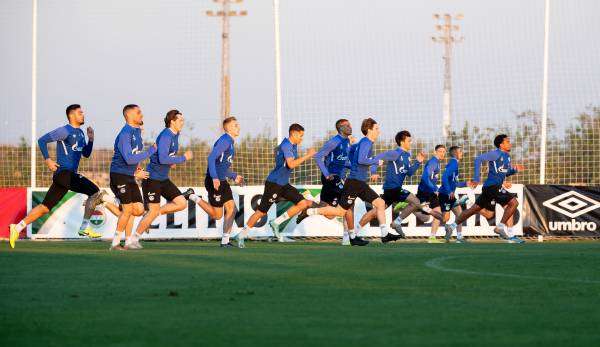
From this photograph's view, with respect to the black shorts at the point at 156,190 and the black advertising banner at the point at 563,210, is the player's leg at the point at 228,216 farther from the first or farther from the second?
the black advertising banner at the point at 563,210

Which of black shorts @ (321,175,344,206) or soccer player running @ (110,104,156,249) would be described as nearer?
soccer player running @ (110,104,156,249)

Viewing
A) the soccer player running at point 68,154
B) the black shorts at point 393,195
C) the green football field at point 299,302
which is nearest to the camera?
the green football field at point 299,302

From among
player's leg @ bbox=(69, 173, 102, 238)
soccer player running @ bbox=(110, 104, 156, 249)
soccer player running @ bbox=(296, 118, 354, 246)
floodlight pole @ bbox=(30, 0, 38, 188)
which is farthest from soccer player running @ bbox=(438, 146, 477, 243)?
floodlight pole @ bbox=(30, 0, 38, 188)

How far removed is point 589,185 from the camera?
26094 millimetres

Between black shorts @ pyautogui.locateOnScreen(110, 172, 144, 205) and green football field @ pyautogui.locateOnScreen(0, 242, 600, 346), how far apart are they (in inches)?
127

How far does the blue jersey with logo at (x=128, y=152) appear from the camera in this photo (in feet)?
53.8

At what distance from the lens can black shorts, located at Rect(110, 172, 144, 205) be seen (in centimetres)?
1662

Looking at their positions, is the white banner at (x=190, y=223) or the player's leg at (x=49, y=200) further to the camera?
the white banner at (x=190, y=223)

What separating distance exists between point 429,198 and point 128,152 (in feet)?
26.9

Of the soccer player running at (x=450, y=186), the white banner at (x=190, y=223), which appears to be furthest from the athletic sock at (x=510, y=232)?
the white banner at (x=190, y=223)

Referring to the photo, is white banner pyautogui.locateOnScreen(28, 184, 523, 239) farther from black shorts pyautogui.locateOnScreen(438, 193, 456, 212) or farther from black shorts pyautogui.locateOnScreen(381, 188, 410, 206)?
black shorts pyautogui.locateOnScreen(381, 188, 410, 206)

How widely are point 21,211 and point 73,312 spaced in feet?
56.7

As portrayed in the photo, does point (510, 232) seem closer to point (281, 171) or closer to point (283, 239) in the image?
point (283, 239)

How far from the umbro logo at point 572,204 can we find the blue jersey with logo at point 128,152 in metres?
11.2
